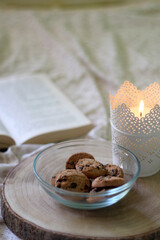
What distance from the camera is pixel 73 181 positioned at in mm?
581

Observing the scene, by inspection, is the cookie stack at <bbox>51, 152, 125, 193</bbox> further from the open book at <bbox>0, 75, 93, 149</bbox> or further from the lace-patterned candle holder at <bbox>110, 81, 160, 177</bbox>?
the open book at <bbox>0, 75, 93, 149</bbox>

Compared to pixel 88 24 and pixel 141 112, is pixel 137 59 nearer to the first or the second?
pixel 88 24

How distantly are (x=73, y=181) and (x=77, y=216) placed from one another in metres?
0.06

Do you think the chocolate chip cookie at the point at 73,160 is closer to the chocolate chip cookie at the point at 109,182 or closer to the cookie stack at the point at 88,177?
the cookie stack at the point at 88,177

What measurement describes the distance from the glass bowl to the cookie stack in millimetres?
18

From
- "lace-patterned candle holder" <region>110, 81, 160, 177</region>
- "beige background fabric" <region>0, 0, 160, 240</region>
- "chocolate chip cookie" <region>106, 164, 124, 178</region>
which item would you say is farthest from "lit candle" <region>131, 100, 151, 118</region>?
"beige background fabric" <region>0, 0, 160, 240</region>

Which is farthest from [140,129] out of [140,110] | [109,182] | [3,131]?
[3,131]

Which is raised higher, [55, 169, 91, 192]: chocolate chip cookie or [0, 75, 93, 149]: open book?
[55, 169, 91, 192]: chocolate chip cookie

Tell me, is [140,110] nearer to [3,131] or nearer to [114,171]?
[114,171]

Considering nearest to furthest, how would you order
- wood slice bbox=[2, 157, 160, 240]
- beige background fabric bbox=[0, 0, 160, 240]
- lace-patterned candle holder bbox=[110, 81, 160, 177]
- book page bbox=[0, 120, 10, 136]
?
wood slice bbox=[2, 157, 160, 240], lace-patterned candle holder bbox=[110, 81, 160, 177], book page bbox=[0, 120, 10, 136], beige background fabric bbox=[0, 0, 160, 240]

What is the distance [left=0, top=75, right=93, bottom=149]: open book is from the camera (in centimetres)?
95

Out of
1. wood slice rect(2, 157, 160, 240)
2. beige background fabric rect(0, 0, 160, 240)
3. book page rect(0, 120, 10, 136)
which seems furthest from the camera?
beige background fabric rect(0, 0, 160, 240)

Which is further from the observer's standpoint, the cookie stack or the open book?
the open book

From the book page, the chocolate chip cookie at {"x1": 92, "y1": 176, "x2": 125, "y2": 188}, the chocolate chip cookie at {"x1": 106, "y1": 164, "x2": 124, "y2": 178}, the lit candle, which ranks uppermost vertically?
the lit candle
